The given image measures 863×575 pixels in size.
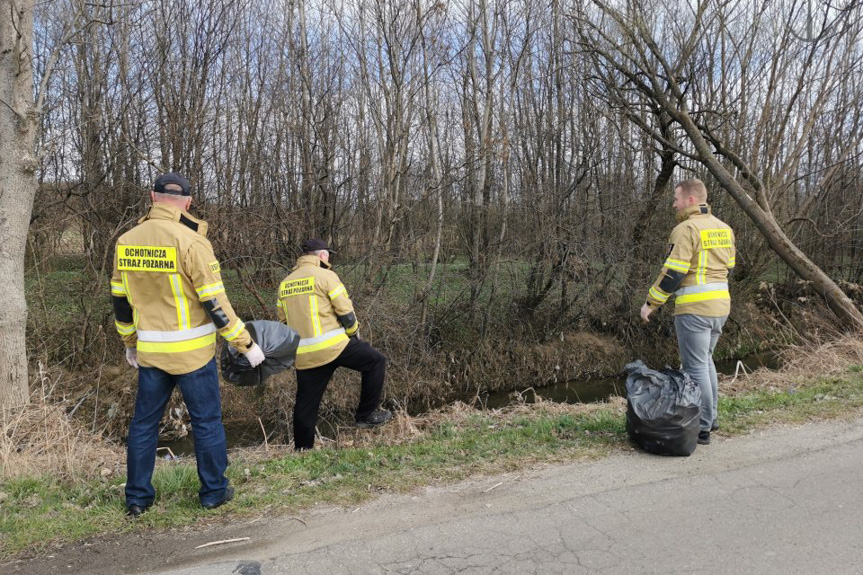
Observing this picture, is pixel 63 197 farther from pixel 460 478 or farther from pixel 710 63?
pixel 710 63

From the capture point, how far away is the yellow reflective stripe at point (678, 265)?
442 centimetres

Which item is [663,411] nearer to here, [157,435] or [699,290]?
[699,290]

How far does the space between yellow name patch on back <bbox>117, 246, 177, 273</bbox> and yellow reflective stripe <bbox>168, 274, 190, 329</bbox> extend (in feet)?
0.21

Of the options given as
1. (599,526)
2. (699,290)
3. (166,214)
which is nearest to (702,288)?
(699,290)

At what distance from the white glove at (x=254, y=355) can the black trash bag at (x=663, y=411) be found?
277cm

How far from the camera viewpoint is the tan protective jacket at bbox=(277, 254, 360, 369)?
16.1 ft

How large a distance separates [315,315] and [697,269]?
322 cm

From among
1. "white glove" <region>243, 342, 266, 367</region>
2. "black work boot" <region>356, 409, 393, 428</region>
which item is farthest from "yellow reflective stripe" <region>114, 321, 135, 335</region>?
"black work boot" <region>356, 409, 393, 428</region>

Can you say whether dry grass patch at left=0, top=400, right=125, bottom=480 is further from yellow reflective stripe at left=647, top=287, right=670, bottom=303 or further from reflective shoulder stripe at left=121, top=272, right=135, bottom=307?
→ yellow reflective stripe at left=647, top=287, right=670, bottom=303

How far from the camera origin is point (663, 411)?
4.12 m

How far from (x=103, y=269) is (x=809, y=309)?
47.6 feet


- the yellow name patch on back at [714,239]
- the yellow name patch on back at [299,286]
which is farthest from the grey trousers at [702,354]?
the yellow name patch on back at [299,286]

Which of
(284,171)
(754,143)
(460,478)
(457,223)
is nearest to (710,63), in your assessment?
(754,143)

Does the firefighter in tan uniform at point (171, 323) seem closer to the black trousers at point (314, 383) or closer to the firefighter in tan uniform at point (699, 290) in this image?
the black trousers at point (314, 383)
